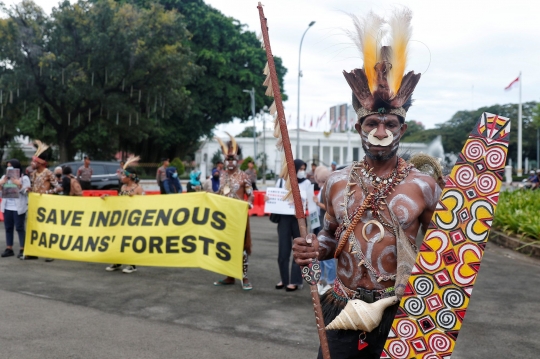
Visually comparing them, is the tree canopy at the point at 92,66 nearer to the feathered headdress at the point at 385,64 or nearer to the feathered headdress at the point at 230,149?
the feathered headdress at the point at 230,149

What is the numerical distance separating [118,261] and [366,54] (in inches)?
278

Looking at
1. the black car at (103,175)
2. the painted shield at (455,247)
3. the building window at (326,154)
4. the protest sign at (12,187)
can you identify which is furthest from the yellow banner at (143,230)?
the building window at (326,154)

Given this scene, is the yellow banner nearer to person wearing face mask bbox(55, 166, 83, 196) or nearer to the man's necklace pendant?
person wearing face mask bbox(55, 166, 83, 196)

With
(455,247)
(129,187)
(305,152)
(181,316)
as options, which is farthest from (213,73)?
(305,152)

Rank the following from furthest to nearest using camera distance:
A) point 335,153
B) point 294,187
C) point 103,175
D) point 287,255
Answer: point 335,153 → point 103,175 → point 287,255 → point 294,187

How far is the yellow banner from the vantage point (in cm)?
823

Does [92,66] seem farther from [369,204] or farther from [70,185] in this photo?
Result: [369,204]

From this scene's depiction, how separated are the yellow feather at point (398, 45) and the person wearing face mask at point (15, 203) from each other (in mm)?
8967

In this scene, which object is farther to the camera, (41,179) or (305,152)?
(305,152)

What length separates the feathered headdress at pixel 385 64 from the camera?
2.93 m

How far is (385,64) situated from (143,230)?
667 cm

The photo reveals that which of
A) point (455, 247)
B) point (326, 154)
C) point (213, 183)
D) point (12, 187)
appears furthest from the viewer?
point (326, 154)

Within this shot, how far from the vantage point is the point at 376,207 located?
292 centimetres

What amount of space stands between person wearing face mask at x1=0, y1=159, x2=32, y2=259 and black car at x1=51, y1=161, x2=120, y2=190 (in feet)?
41.6
